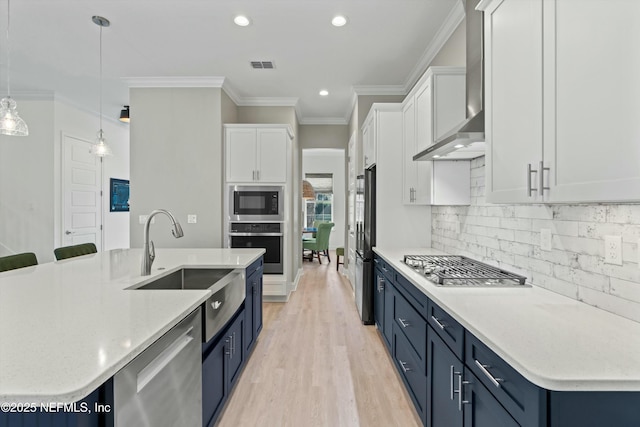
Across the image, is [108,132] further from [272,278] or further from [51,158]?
[272,278]

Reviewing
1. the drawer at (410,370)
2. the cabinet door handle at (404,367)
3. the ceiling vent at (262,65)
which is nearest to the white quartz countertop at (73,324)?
the drawer at (410,370)

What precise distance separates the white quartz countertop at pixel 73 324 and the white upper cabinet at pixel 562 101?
1.45m

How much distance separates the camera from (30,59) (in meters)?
3.72

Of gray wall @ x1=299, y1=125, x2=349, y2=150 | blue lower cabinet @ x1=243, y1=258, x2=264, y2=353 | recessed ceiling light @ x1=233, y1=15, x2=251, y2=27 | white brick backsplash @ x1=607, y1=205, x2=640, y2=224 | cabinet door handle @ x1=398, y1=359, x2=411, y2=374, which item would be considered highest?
recessed ceiling light @ x1=233, y1=15, x2=251, y2=27

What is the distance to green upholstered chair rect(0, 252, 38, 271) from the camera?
7.22ft

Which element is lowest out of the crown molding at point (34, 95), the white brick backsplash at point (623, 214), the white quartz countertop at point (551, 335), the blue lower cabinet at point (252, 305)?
the blue lower cabinet at point (252, 305)

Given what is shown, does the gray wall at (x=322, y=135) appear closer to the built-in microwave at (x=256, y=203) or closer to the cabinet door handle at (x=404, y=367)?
the built-in microwave at (x=256, y=203)

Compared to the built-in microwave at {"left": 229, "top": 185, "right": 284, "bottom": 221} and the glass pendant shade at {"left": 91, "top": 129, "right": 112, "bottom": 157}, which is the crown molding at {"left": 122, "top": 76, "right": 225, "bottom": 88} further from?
the built-in microwave at {"left": 229, "top": 185, "right": 284, "bottom": 221}

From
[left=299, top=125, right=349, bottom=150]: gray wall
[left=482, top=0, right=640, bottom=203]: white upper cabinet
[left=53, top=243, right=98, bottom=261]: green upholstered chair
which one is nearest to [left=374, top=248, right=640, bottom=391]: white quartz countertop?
[left=482, top=0, right=640, bottom=203]: white upper cabinet

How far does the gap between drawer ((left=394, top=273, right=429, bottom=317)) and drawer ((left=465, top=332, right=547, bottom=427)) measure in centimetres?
53

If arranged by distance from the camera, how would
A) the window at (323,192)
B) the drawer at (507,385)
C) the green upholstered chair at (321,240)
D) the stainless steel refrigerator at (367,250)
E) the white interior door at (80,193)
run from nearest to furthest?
the drawer at (507,385), the stainless steel refrigerator at (367,250), the white interior door at (80,193), the green upholstered chair at (321,240), the window at (323,192)

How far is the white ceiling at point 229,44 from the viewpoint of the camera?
9.01ft

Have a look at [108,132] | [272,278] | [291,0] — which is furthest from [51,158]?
[291,0]

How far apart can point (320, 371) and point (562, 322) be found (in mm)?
1875
